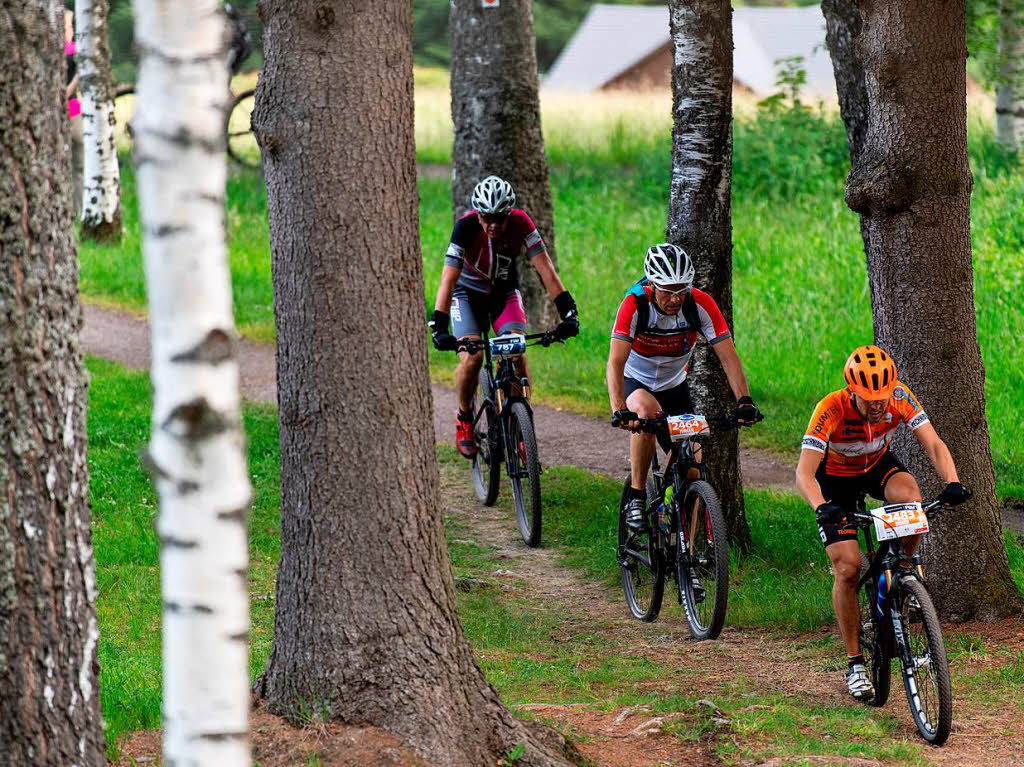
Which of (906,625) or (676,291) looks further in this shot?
(676,291)

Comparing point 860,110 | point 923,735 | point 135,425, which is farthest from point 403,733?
point 135,425

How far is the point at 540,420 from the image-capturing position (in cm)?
1190

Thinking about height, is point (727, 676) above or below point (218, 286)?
below

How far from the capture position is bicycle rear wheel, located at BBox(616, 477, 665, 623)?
24.3 ft

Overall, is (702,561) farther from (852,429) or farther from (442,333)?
(442,333)

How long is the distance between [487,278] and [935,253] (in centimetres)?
321

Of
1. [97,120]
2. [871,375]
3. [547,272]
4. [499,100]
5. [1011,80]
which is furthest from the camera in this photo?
[1011,80]

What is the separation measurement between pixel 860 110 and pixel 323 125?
4475mm

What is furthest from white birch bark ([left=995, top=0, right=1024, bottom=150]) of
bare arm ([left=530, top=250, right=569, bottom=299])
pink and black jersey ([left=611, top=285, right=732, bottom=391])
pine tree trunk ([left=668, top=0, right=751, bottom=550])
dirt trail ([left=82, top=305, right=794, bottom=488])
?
pink and black jersey ([left=611, top=285, right=732, bottom=391])

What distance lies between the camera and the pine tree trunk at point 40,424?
11.1ft

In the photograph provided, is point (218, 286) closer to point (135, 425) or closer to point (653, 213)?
point (135, 425)

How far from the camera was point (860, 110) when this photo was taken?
8.00 m

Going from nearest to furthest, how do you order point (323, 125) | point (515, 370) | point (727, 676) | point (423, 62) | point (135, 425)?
1. point (323, 125)
2. point (727, 676)
3. point (515, 370)
4. point (135, 425)
5. point (423, 62)

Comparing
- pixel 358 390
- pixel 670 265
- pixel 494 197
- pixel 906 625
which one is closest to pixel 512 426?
pixel 494 197
